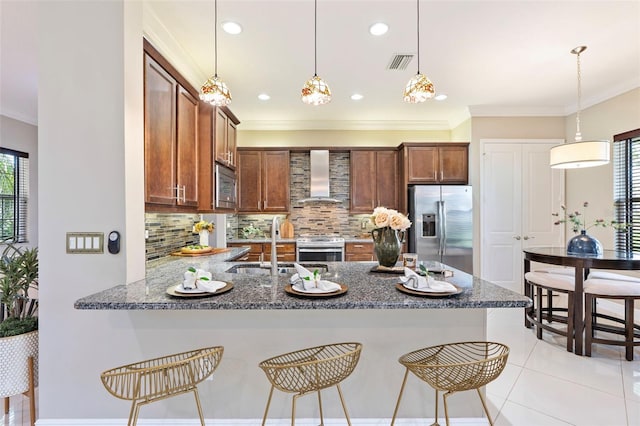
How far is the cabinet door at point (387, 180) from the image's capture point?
16.3 ft

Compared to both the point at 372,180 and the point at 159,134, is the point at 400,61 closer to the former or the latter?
the point at 372,180

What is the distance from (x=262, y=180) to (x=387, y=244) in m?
3.23

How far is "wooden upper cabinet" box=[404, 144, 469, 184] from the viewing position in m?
4.70

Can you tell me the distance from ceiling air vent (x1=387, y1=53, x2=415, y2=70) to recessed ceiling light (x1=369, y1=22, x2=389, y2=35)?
44cm

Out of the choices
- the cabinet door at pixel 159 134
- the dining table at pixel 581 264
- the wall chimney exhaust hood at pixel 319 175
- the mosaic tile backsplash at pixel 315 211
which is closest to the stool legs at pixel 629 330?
the dining table at pixel 581 264

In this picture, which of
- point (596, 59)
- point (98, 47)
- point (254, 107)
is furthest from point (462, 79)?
point (98, 47)

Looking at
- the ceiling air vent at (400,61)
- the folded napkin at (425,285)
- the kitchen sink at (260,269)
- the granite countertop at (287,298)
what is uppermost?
the ceiling air vent at (400,61)

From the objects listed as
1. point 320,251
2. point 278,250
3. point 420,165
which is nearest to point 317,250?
point 320,251

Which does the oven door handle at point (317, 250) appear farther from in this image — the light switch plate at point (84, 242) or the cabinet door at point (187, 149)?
the light switch plate at point (84, 242)

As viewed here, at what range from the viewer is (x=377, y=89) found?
3834 millimetres

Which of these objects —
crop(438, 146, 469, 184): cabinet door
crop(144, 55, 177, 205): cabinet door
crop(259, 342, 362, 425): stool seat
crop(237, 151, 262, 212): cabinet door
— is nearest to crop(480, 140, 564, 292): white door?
crop(438, 146, 469, 184): cabinet door

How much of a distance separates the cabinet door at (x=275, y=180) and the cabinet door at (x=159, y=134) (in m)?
2.46

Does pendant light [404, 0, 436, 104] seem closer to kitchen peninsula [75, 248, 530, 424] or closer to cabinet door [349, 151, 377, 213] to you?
kitchen peninsula [75, 248, 530, 424]

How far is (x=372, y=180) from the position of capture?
195 inches
